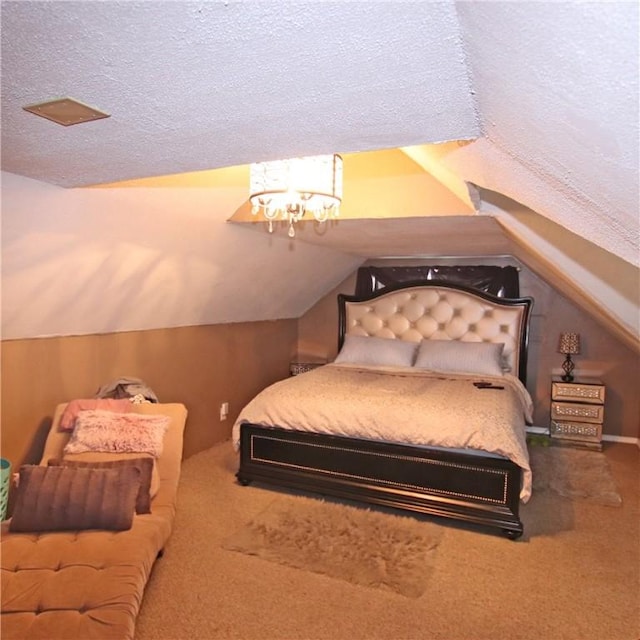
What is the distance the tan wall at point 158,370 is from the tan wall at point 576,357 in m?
2.06

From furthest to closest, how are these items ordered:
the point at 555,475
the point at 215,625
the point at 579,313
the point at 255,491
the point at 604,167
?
the point at 579,313 < the point at 555,475 < the point at 255,491 < the point at 215,625 < the point at 604,167

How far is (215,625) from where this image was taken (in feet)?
6.97

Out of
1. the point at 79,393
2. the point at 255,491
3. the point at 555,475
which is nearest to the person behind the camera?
the point at 79,393

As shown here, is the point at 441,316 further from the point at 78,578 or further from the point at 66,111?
the point at 66,111

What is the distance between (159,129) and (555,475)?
12.0ft

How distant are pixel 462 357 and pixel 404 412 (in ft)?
5.18

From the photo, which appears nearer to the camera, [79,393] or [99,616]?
[99,616]

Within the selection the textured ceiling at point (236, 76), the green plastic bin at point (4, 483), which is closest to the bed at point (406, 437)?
the green plastic bin at point (4, 483)

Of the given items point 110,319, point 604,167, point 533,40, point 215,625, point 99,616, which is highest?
point 533,40

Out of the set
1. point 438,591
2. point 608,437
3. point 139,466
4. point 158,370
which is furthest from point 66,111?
point 608,437

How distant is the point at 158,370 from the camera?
3844 mm

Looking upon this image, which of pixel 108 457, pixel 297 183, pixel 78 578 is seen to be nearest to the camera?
pixel 78 578

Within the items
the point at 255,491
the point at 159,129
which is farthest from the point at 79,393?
the point at 159,129

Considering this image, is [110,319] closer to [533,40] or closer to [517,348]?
[533,40]
